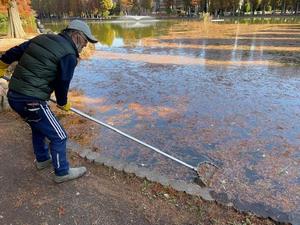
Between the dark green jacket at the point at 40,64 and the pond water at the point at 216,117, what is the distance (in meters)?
2.07

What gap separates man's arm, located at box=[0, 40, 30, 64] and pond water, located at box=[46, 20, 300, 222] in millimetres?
2157

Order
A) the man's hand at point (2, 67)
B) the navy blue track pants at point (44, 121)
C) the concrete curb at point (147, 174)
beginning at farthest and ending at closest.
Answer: the concrete curb at point (147, 174) < the man's hand at point (2, 67) < the navy blue track pants at point (44, 121)

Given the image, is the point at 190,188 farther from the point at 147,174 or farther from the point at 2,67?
the point at 2,67

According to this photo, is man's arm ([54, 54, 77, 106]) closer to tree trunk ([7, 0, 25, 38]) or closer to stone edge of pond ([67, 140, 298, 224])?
stone edge of pond ([67, 140, 298, 224])

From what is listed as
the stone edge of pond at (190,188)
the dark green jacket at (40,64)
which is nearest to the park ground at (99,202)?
the stone edge of pond at (190,188)

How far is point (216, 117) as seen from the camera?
634cm

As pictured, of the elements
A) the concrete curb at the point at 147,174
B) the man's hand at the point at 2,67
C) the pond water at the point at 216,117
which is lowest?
the pond water at the point at 216,117

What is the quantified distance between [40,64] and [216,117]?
419cm

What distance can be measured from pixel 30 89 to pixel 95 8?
6972 cm

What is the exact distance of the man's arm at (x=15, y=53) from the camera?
3129mm

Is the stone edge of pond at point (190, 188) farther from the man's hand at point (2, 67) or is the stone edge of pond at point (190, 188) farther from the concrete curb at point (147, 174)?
the man's hand at point (2, 67)

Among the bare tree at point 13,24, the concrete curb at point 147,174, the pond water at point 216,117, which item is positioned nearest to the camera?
the concrete curb at point 147,174

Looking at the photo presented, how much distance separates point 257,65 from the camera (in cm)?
1129

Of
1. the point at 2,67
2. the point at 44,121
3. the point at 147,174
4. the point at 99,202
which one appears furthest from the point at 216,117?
the point at 2,67
